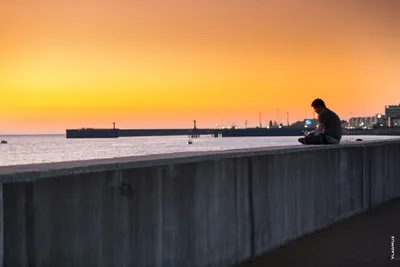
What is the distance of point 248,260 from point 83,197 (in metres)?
3.11

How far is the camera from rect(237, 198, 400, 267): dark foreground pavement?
7.42 metres

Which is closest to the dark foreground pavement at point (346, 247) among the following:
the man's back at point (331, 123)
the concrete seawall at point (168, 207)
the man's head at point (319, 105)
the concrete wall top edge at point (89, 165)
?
the concrete seawall at point (168, 207)

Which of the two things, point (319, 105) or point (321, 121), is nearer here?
point (321, 121)

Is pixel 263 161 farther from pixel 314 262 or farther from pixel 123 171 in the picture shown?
pixel 123 171

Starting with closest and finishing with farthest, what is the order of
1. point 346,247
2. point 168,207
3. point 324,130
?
point 168,207 → point 346,247 → point 324,130

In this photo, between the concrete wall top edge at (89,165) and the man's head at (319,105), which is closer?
the concrete wall top edge at (89,165)

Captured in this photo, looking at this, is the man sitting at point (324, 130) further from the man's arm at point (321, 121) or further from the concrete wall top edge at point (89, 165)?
the concrete wall top edge at point (89, 165)

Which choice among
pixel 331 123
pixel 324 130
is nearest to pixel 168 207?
pixel 324 130

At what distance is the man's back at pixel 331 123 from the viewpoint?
428 inches

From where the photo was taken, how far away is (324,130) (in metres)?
10.9

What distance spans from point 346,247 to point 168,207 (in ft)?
11.4

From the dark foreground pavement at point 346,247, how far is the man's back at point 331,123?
156 centimetres

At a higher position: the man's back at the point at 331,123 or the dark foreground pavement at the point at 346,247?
the man's back at the point at 331,123

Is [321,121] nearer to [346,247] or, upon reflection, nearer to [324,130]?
[324,130]
